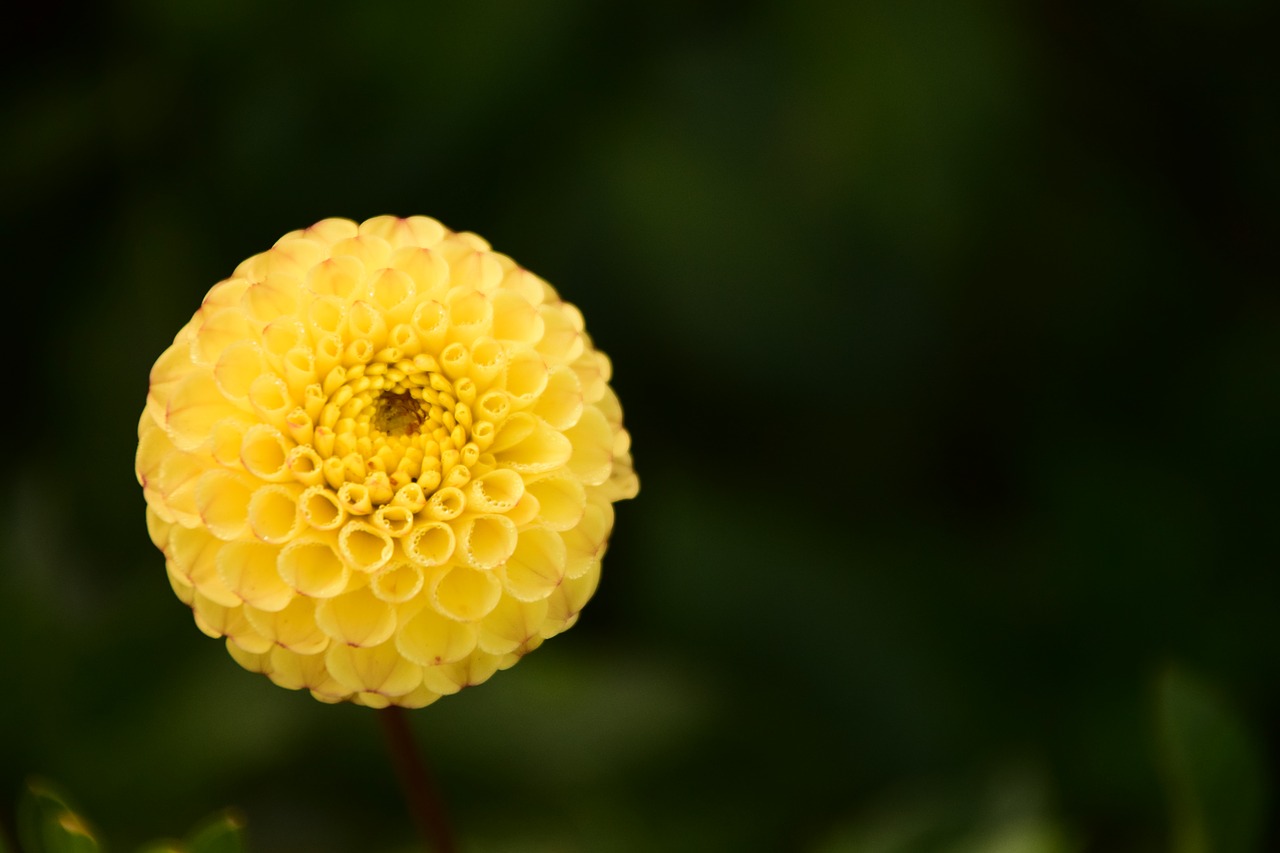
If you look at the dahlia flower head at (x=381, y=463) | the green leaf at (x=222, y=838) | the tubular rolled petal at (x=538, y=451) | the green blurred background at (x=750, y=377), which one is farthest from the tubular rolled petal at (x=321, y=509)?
the green blurred background at (x=750, y=377)

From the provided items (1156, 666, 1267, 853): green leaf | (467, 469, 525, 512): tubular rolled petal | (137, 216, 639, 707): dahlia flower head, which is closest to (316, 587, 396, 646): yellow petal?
(137, 216, 639, 707): dahlia flower head

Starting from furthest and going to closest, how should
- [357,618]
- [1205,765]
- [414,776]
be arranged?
[1205,765] → [414,776] → [357,618]

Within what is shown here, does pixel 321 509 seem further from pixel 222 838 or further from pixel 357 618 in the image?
pixel 222 838

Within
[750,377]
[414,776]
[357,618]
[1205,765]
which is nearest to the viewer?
[357,618]

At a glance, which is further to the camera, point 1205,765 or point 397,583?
point 1205,765

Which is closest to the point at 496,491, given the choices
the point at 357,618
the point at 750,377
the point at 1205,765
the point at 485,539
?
the point at 485,539

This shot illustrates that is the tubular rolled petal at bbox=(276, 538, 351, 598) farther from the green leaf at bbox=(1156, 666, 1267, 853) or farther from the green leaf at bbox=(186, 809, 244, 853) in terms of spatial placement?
the green leaf at bbox=(1156, 666, 1267, 853)

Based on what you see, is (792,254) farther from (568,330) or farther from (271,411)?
(271,411)
